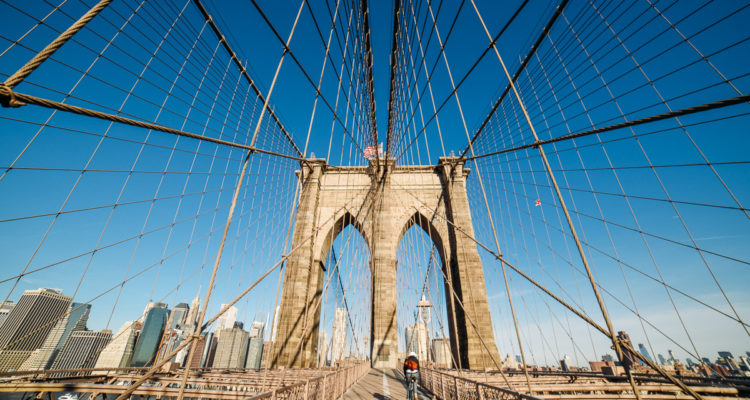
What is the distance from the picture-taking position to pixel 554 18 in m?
5.16

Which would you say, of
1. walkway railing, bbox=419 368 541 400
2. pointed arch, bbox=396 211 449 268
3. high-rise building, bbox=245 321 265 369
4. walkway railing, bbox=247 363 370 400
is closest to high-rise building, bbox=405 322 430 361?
walkway railing, bbox=419 368 541 400

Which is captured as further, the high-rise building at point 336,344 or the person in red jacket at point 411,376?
the high-rise building at point 336,344

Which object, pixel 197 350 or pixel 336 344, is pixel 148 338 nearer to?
pixel 197 350

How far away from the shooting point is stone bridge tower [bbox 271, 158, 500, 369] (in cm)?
1231

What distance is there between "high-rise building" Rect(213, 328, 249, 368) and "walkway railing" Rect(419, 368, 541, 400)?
89.1 m

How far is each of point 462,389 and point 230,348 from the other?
96.0 m

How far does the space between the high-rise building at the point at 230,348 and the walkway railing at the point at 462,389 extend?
3506 inches

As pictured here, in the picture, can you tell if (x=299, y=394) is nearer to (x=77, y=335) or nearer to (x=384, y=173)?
(x=384, y=173)

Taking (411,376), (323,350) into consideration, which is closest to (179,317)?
(323,350)

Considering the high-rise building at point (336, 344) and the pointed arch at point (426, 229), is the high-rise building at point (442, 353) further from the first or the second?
the pointed arch at point (426, 229)

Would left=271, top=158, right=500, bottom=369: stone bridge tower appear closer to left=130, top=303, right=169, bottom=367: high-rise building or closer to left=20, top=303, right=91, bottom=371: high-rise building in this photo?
left=20, top=303, right=91, bottom=371: high-rise building

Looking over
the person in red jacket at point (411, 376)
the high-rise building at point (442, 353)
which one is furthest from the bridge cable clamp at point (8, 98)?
the high-rise building at point (442, 353)

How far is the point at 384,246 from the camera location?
567 inches

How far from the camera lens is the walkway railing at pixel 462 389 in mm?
3614
